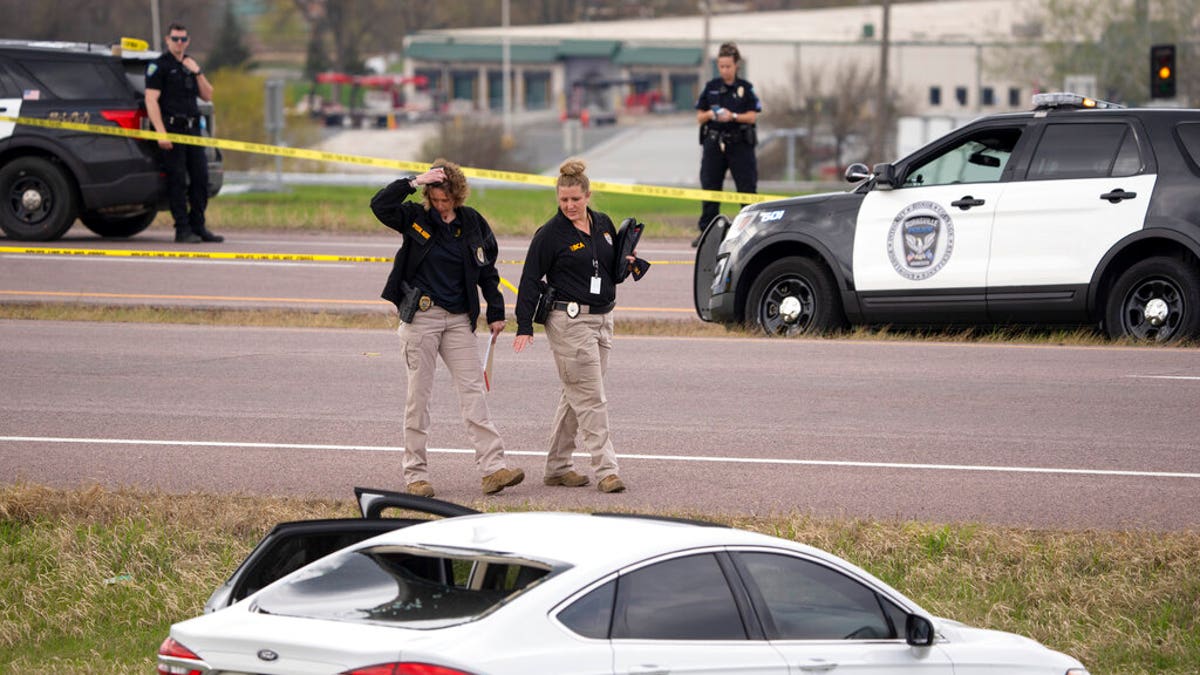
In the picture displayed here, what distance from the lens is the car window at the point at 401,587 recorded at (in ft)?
16.4

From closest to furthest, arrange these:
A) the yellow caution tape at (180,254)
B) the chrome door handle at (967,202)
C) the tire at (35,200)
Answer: the chrome door handle at (967,202) → the yellow caution tape at (180,254) → the tire at (35,200)

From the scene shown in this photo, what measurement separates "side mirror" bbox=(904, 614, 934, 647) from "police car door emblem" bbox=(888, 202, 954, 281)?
845 centimetres

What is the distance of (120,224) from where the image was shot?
21.4m

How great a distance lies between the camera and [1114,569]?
8492 mm

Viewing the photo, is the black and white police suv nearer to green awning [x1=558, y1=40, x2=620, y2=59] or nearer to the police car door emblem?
the police car door emblem

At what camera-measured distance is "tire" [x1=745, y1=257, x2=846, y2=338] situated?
14.4 metres

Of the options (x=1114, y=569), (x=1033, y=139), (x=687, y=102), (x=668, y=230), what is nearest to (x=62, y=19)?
(x=687, y=102)

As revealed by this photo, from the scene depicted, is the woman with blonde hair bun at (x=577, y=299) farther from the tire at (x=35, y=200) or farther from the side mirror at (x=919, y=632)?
the tire at (x=35, y=200)

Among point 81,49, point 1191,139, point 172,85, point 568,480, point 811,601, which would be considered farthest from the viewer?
point 81,49

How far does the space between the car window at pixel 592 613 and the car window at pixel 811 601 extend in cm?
59

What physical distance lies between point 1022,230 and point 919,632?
846 centimetres

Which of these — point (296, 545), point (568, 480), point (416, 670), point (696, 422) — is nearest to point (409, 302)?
point (568, 480)

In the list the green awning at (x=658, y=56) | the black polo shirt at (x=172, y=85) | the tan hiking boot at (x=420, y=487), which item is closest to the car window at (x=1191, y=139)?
the tan hiking boot at (x=420, y=487)

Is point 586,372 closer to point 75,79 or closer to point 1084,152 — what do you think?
point 1084,152
